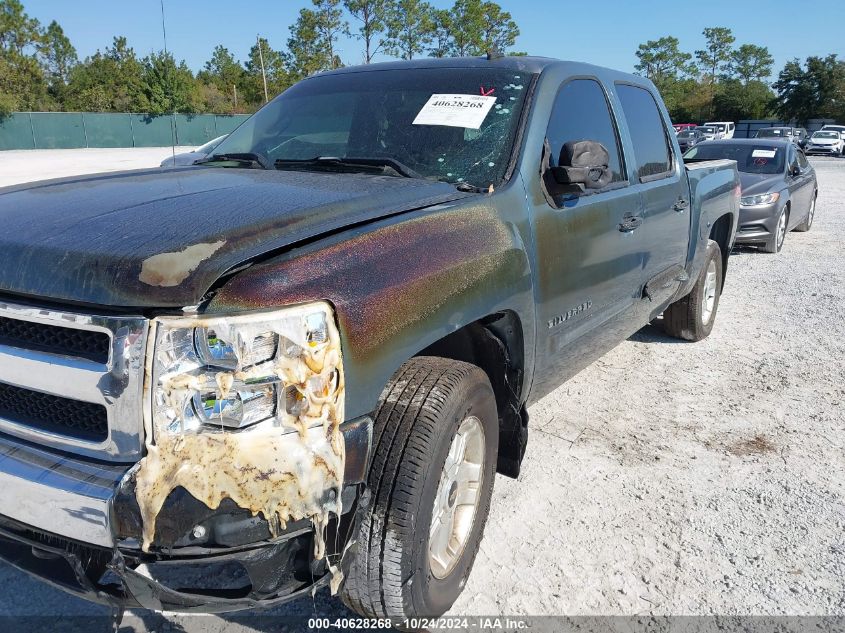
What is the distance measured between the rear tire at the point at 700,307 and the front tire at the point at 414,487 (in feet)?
11.4

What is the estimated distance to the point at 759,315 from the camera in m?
6.53

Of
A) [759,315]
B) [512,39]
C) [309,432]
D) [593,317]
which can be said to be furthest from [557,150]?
[512,39]

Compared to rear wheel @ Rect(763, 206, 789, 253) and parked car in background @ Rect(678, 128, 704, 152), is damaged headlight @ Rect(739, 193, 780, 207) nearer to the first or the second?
rear wheel @ Rect(763, 206, 789, 253)

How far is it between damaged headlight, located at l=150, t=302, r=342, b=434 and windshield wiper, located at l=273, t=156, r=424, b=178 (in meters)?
1.22

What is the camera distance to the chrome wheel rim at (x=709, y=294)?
5.45 metres

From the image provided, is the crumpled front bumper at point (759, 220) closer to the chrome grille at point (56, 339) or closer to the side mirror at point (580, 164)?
the side mirror at point (580, 164)

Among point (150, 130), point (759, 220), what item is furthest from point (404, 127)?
point (150, 130)

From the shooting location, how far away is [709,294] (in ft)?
18.6

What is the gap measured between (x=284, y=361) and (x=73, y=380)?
0.52 m

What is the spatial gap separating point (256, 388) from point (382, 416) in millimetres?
469

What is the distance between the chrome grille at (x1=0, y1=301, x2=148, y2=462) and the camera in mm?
1642

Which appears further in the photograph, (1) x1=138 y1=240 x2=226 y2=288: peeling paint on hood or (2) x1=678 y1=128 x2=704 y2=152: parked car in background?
(2) x1=678 y1=128 x2=704 y2=152: parked car in background

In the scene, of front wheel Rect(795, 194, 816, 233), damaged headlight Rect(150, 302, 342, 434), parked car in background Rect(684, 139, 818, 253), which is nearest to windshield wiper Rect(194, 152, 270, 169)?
damaged headlight Rect(150, 302, 342, 434)

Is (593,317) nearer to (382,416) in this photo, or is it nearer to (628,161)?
(628,161)
